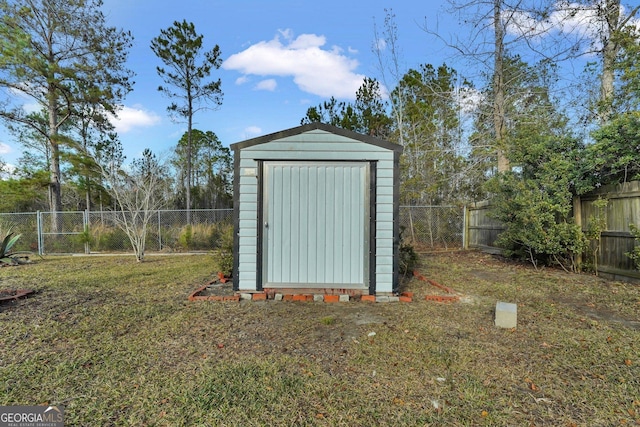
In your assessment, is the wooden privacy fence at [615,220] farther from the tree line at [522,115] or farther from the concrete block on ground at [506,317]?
the concrete block on ground at [506,317]

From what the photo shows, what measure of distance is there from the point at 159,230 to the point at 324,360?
867 cm

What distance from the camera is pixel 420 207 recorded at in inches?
389

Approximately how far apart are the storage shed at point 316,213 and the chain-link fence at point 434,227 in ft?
19.4

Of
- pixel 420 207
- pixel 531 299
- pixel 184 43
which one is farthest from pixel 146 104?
pixel 531 299

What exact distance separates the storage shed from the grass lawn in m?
0.46

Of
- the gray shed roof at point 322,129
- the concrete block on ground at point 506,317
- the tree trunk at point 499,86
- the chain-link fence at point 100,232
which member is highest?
the tree trunk at point 499,86

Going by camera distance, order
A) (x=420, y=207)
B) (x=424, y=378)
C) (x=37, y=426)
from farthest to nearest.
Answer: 1. (x=420, y=207)
2. (x=424, y=378)
3. (x=37, y=426)

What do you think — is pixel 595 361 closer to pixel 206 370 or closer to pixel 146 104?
pixel 206 370

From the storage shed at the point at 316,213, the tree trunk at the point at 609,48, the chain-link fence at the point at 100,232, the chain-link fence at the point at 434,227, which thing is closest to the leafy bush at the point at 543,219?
the storage shed at the point at 316,213

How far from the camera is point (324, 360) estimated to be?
2504 millimetres

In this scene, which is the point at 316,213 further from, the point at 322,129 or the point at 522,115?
the point at 522,115

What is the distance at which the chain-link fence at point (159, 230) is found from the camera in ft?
31.3

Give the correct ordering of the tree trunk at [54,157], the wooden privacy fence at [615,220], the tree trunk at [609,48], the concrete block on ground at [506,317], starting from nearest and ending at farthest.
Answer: the concrete block on ground at [506,317], the wooden privacy fence at [615,220], the tree trunk at [609,48], the tree trunk at [54,157]

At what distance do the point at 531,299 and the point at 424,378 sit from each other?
9.66 ft
